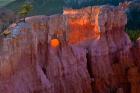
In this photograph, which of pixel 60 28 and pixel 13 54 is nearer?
pixel 13 54

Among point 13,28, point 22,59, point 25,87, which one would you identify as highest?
point 13,28

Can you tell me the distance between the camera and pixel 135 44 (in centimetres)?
3048

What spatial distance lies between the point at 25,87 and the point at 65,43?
14.0ft

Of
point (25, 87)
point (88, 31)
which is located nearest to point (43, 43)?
point (25, 87)

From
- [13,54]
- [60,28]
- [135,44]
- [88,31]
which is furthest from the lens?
[135,44]

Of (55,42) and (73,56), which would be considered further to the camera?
(73,56)

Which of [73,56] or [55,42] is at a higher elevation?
A: [55,42]

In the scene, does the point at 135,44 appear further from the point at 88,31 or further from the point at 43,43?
the point at 43,43

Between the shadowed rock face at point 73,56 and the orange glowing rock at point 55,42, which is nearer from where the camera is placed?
the shadowed rock face at point 73,56

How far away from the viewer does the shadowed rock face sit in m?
21.6

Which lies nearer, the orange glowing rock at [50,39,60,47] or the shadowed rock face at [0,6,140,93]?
the shadowed rock face at [0,6,140,93]

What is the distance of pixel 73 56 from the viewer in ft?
84.3

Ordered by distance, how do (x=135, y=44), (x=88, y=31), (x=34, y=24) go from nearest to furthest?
(x=34, y=24) → (x=88, y=31) → (x=135, y=44)

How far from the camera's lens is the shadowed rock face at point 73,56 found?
21594mm
